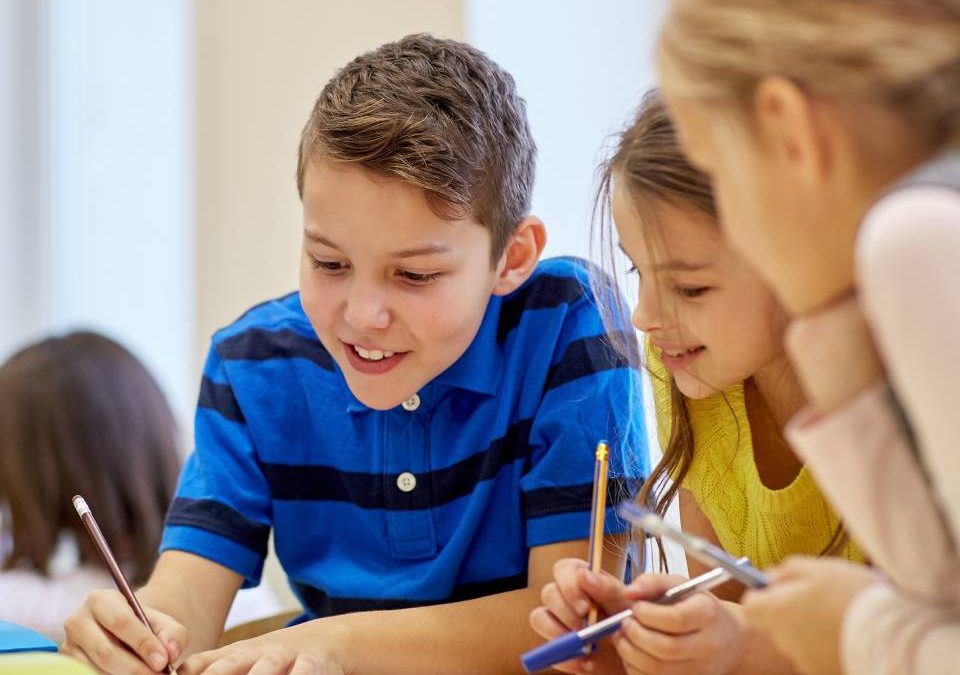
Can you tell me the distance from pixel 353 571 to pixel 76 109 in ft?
4.93

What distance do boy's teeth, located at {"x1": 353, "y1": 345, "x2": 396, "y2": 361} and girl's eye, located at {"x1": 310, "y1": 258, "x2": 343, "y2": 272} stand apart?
0.22ft

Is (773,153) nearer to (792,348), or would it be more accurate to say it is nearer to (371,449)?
(792,348)

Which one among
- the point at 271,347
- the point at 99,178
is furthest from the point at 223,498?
the point at 99,178

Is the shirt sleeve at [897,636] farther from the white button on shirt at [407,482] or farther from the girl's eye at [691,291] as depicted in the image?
the white button on shirt at [407,482]

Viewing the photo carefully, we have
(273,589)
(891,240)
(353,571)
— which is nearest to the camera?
(891,240)

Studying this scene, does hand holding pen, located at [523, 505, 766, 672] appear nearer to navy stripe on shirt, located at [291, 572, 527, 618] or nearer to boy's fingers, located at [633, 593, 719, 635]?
boy's fingers, located at [633, 593, 719, 635]

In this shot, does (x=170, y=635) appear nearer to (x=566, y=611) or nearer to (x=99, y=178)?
(x=566, y=611)

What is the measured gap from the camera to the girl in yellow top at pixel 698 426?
708mm

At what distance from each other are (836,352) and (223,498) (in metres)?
0.73

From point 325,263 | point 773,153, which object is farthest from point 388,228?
point 773,153

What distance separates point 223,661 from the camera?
2.77 feet

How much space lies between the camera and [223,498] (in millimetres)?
1093

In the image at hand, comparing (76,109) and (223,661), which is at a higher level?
(76,109)

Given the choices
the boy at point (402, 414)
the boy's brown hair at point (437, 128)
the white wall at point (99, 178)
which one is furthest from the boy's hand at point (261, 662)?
the white wall at point (99, 178)
